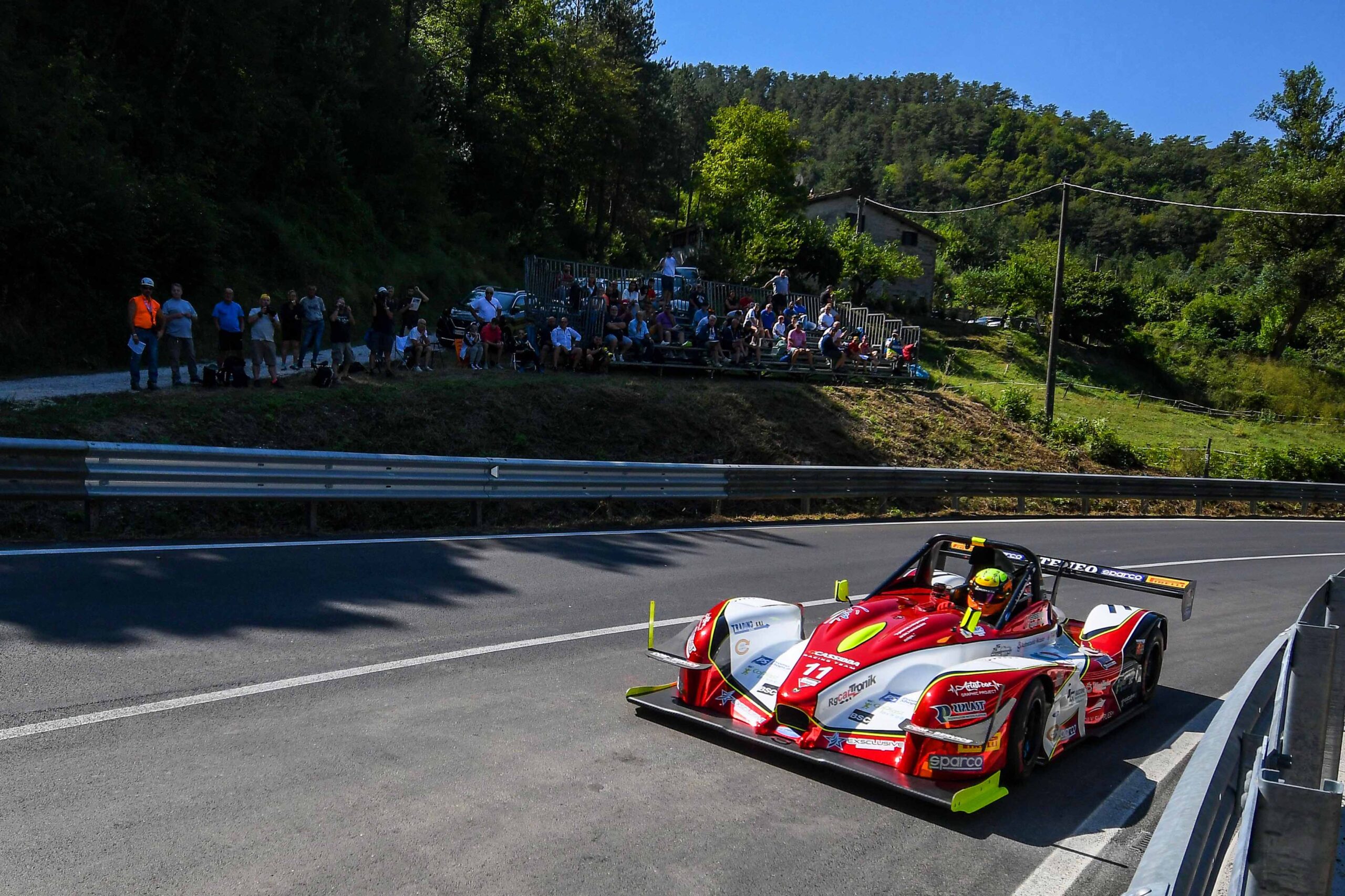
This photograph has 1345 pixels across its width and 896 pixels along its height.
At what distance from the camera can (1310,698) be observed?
177 inches

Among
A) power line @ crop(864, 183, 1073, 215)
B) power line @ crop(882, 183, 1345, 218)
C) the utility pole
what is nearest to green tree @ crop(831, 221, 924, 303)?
power line @ crop(864, 183, 1073, 215)

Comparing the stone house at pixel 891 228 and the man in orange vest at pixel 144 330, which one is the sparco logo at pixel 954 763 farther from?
the stone house at pixel 891 228

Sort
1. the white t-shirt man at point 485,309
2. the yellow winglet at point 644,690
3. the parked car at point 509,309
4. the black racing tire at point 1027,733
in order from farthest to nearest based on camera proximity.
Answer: the parked car at point 509,309 → the white t-shirt man at point 485,309 → the yellow winglet at point 644,690 → the black racing tire at point 1027,733

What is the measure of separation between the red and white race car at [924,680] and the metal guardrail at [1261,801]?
55.6 inches

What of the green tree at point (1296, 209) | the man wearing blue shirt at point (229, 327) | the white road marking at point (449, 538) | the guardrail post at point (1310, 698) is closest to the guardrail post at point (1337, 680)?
the guardrail post at point (1310, 698)

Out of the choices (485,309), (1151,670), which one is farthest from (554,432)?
(1151,670)

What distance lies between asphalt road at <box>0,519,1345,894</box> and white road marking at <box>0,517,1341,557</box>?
21 cm

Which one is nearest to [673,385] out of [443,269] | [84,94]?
[84,94]

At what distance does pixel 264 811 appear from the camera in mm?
4625

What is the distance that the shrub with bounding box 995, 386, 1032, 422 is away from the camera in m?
29.3

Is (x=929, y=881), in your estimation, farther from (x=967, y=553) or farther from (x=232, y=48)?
(x=232, y=48)

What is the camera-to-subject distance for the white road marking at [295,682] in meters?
5.38

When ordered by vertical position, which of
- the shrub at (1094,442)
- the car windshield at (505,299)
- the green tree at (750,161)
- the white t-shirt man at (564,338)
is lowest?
the shrub at (1094,442)

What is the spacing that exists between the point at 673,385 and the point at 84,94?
13.5m
